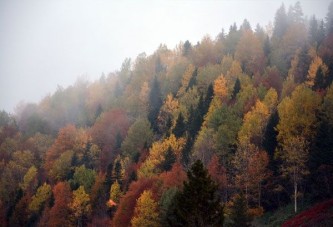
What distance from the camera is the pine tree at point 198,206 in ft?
78.6

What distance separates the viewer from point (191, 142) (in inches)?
2650

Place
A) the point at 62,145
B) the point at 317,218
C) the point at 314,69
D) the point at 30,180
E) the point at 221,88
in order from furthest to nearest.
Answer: the point at 62,145
the point at 30,180
the point at 221,88
the point at 314,69
the point at 317,218

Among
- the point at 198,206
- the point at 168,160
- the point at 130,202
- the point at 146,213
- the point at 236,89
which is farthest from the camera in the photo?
the point at 236,89

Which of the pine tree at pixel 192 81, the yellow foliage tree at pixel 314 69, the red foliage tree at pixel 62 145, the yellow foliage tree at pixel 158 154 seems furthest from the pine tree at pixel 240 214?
the red foliage tree at pixel 62 145

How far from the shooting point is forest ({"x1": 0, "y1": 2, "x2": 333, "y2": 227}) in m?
42.0

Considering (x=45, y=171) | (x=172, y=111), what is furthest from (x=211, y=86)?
(x=45, y=171)

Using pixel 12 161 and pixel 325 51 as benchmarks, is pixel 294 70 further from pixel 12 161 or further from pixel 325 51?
pixel 12 161

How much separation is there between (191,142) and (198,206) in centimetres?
4327

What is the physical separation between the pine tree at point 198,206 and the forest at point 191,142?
0.24 ft

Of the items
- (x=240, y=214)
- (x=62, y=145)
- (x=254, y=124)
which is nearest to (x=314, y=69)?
(x=254, y=124)

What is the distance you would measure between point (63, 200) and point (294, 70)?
6184cm

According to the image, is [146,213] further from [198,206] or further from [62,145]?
[62,145]

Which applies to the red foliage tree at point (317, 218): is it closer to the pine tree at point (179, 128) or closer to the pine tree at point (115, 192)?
the pine tree at point (115, 192)

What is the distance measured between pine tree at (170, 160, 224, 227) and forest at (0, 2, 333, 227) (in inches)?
2.9
